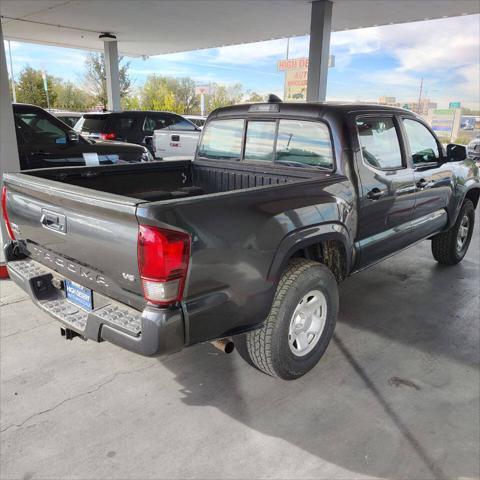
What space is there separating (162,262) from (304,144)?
1938mm

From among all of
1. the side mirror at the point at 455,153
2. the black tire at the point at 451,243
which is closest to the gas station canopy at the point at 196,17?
the black tire at the point at 451,243

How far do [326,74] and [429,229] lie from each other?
7.52 metres

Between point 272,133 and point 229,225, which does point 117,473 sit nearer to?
point 229,225

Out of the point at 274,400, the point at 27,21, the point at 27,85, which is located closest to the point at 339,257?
the point at 274,400

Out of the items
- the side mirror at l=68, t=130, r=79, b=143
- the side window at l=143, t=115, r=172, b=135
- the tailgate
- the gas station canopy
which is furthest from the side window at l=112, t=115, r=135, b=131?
the tailgate

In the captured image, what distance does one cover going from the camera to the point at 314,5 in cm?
1004

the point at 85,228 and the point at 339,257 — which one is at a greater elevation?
the point at 85,228

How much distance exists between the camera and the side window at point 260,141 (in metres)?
3.81

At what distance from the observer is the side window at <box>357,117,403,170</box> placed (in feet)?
11.8

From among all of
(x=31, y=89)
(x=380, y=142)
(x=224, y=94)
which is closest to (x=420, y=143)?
(x=380, y=142)

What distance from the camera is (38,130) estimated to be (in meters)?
6.95

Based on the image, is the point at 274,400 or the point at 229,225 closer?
the point at 229,225

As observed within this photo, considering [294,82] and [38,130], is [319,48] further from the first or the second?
[294,82]

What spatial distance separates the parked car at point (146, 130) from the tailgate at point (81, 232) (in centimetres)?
866
